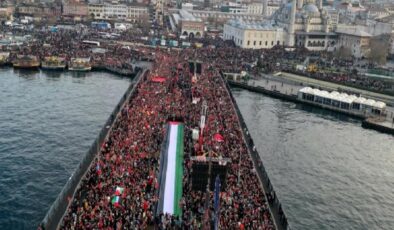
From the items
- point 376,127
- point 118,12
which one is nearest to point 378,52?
point 376,127

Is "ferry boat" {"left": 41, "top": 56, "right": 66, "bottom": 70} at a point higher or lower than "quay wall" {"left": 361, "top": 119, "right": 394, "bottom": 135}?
higher

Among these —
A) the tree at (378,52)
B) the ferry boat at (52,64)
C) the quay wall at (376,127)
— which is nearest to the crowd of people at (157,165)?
the quay wall at (376,127)

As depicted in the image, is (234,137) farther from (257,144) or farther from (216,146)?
(257,144)

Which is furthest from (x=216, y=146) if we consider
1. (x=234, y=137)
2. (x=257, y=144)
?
(x=257, y=144)

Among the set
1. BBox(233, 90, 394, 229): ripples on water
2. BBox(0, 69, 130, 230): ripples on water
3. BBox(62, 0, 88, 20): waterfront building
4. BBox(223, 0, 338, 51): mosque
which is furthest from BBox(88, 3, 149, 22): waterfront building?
BBox(233, 90, 394, 229): ripples on water

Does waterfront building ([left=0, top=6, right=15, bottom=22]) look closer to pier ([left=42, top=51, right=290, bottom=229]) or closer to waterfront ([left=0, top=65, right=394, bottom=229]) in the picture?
waterfront ([left=0, top=65, right=394, bottom=229])

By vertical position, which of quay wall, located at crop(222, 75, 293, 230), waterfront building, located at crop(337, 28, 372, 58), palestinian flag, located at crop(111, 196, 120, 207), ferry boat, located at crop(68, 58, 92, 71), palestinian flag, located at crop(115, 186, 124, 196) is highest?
waterfront building, located at crop(337, 28, 372, 58)

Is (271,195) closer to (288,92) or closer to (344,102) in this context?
(344,102)
